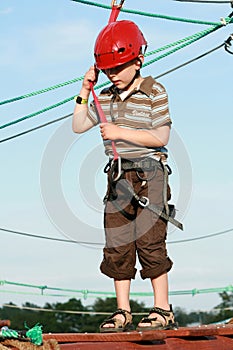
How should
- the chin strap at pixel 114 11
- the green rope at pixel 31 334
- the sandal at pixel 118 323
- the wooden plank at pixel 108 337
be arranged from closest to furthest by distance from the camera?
the green rope at pixel 31 334 < the wooden plank at pixel 108 337 < the sandal at pixel 118 323 < the chin strap at pixel 114 11

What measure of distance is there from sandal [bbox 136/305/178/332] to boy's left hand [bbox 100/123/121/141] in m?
0.85

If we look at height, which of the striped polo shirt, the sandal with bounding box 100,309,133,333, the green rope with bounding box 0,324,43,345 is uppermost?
the striped polo shirt

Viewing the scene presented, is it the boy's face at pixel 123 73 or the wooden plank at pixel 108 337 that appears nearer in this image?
the wooden plank at pixel 108 337

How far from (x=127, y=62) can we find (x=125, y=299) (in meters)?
1.14

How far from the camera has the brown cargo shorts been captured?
4.65 m

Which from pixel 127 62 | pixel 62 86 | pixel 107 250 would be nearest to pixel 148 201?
pixel 107 250

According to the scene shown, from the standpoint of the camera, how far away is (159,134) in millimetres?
4605

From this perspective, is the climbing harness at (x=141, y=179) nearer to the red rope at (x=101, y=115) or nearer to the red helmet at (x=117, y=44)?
the red rope at (x=101, y=115)

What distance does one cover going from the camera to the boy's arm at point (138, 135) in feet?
14.8

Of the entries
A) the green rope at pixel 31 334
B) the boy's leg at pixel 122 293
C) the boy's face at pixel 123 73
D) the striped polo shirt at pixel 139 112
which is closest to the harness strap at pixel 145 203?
the striped polo shirt at pixel 139 112

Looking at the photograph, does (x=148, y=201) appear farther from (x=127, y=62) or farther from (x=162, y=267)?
(x=127, y=62)

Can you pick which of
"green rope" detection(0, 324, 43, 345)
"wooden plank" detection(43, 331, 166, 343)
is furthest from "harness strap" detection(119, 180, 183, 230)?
"green rope" detection(0, 324, 43, 345)

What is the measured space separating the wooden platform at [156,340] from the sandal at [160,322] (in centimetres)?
11

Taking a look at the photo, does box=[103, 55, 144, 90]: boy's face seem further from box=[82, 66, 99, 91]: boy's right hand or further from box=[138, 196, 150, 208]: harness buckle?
box=[138, 196, 150, 208]: harness buckle
